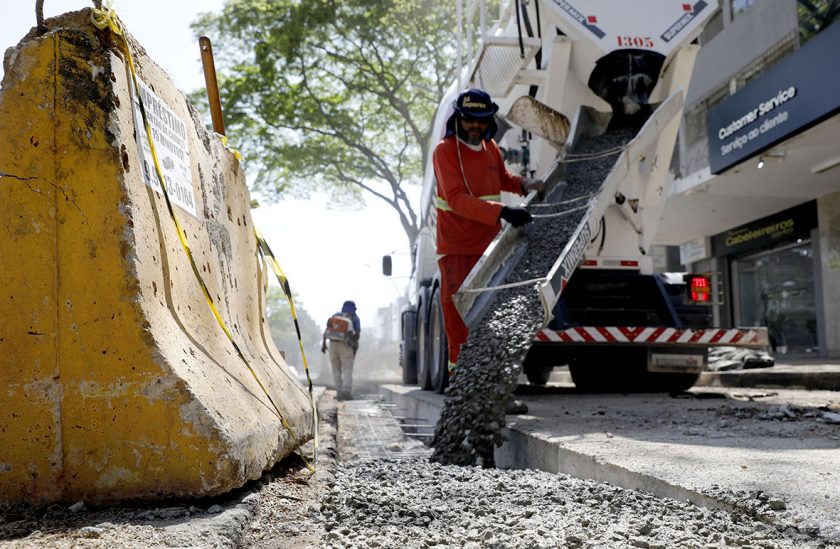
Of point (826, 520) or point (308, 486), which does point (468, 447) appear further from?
point (826, 520)

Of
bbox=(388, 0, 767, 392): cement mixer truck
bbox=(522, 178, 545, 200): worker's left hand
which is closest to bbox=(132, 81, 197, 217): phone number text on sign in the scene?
bbox=(388, 0, 767, 392): cement mixer truck

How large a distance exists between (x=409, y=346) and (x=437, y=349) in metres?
2.84

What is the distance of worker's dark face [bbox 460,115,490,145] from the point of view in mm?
5695

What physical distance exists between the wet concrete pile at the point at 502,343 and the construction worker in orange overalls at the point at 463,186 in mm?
355

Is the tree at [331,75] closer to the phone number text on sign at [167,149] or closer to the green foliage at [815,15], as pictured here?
the green foliage at [815,15]

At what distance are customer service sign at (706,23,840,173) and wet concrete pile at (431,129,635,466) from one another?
5.83m

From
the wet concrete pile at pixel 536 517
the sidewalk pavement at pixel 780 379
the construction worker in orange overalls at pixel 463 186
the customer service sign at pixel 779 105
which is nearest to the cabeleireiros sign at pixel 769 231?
the customer service sign at pixel 779 105

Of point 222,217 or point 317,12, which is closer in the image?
point 222,217

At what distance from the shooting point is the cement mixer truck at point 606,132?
5.97 metres

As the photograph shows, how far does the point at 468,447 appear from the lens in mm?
3912

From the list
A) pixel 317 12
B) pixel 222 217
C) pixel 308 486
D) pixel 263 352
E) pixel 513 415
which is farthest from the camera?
pixel 317 12

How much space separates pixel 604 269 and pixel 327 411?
2.95 m

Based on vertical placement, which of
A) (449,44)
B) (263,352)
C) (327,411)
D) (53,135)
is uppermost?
(449,44)

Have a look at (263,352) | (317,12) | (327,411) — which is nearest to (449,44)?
(317,12)
